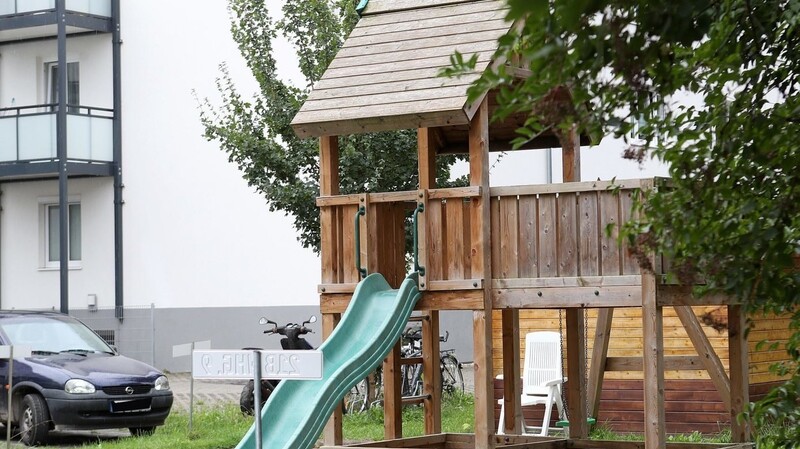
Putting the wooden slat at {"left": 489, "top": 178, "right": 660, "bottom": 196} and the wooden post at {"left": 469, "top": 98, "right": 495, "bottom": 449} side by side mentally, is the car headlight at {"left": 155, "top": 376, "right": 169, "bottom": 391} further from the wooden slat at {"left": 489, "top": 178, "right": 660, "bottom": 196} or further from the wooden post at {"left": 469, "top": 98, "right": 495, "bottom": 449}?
the wooden slat at {"left": 489, "top": 178, "right": 660, "bottom": 196}

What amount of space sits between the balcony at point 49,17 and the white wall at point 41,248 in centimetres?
315

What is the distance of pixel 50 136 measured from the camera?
26.2m

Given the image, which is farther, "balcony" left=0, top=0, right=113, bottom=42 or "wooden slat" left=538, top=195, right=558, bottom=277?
"balcony" left=0, top=0, right=113, bottom=42

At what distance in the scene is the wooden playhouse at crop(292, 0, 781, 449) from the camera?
1031 cm

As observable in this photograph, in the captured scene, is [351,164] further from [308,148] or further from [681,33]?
[681,33]

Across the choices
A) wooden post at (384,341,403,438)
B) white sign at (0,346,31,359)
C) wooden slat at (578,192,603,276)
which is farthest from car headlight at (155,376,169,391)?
wooden slat at (578,192,603,276)

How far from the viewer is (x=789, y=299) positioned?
16.7 ft

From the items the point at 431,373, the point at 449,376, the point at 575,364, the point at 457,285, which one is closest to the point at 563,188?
the point at 457,285

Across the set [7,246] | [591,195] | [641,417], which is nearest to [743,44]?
[591,195]

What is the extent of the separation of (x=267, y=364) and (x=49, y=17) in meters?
20.4

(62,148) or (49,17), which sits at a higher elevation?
(49,17)

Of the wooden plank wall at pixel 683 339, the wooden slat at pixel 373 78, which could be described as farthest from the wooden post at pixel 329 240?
the wooden plank wall at pixel 683 339

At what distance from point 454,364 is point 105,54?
11.6 metres

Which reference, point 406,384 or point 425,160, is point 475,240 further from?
point 406,384
